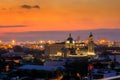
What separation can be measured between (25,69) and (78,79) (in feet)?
18.1

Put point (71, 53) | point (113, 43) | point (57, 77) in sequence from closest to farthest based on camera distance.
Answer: point (57, 77), point (71, 53), point (113, 43)

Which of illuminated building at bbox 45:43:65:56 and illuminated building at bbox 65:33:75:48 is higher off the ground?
illuminated building at bbox 65:33:75:48

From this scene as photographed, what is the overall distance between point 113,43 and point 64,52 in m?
58.3

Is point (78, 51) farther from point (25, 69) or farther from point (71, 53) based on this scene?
point (25, 69)

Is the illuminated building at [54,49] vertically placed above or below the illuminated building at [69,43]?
below

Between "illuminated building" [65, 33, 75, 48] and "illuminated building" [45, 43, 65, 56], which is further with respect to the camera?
"illuminated building" [45, 43, 65, 56]

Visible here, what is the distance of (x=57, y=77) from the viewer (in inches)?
1181

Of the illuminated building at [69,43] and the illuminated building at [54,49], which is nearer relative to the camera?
the illuminated building at [69,43]

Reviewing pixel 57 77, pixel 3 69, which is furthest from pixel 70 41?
pixel 57 77

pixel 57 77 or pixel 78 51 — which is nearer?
pixel 57 77

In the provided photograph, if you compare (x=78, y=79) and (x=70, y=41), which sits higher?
(x=70, y=41)

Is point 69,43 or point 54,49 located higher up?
point 69,43

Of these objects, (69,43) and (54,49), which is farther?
(54,49)

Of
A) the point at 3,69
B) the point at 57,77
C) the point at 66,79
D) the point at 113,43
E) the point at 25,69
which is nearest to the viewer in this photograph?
the point at 66,79
